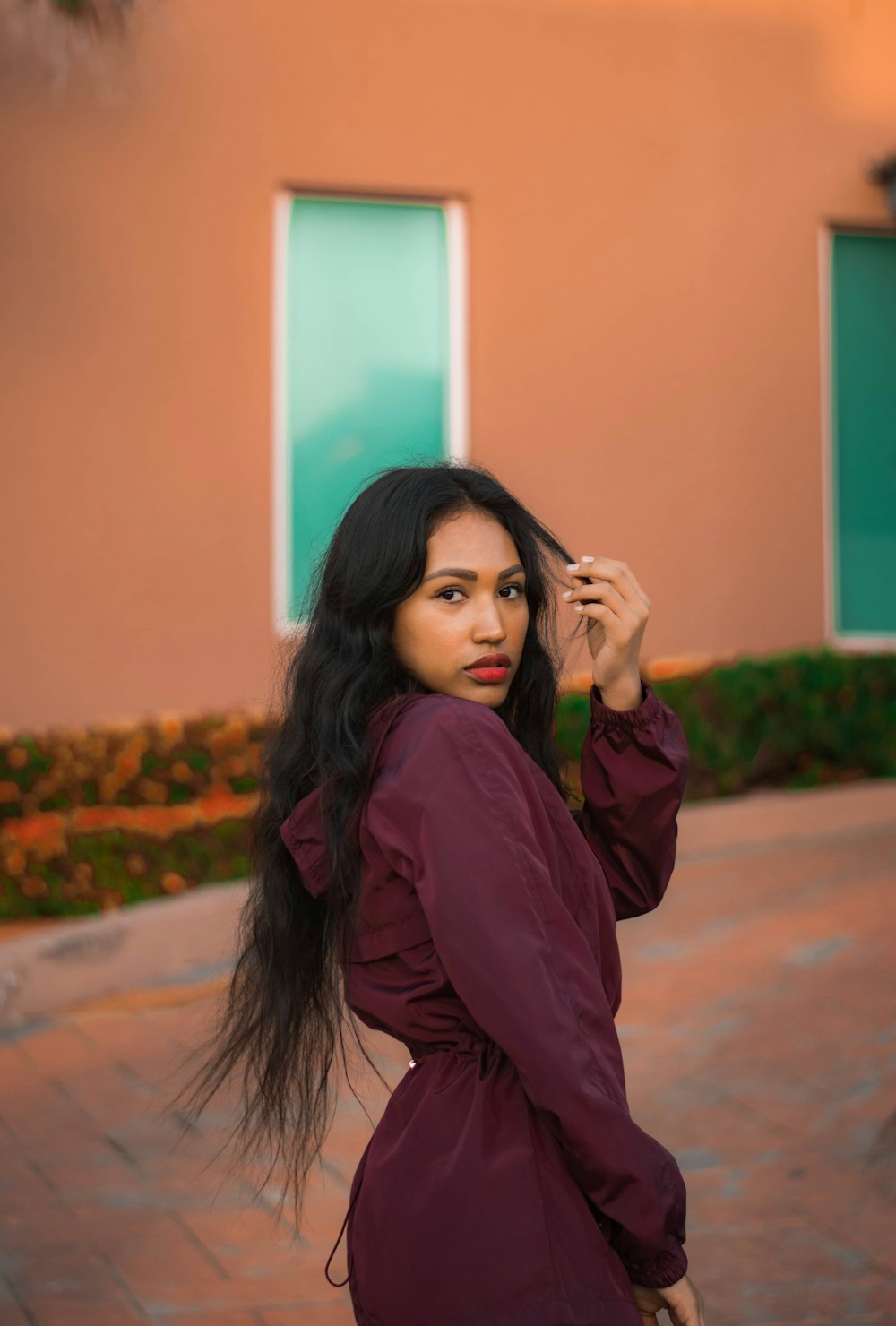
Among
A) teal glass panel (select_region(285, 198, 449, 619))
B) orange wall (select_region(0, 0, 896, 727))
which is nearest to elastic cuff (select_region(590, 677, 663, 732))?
orange wall (select_region(0, 0, 896, 727))

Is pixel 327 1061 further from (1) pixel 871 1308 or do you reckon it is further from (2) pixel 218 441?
(2) pixel 218 441

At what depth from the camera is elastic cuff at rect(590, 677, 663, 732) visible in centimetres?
200

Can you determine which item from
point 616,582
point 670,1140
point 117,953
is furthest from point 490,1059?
point 117,953

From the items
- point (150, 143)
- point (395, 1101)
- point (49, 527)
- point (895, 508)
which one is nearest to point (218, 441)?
point (49, 527)

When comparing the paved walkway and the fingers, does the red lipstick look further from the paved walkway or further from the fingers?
the paved walkway

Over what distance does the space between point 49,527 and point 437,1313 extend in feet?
21.6

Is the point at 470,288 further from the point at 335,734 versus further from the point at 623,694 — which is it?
the point at 335,734

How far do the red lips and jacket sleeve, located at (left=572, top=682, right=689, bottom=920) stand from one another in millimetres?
189

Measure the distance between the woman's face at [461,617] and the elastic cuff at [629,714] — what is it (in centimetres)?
19

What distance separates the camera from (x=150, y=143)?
7.74 metres

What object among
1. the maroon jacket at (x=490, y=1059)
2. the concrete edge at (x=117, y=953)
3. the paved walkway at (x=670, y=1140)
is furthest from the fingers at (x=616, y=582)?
the concrete edge at (x=117, y=953)

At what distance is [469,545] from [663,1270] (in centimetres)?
89

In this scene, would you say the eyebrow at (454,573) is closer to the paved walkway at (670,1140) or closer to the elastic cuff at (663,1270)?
the elastic cuff at (663,1270)

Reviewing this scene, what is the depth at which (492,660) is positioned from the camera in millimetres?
1864
